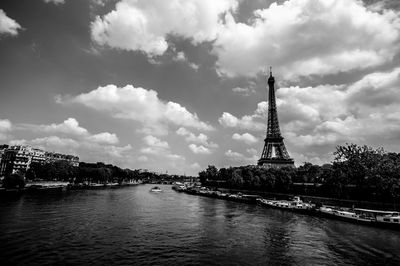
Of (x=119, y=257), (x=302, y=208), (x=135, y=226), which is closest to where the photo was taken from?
(x=119, y=257)

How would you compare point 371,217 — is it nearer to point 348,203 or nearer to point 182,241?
point 348,203

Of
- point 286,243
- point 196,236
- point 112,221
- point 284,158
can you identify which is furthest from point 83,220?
point 284,158

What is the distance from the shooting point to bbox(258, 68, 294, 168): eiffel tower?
13262 centimetres

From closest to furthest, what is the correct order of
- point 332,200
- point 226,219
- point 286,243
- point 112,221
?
point 286,243
point 112,221
point 226,219
point 332,200

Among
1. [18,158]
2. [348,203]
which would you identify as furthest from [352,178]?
[18,158]

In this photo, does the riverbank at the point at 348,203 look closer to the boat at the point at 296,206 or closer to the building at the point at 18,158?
the boat at the point at 296,206

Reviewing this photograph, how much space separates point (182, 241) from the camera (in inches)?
1262

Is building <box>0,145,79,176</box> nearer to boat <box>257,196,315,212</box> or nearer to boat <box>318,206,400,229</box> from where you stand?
boat <box>257,196,315,212</box>

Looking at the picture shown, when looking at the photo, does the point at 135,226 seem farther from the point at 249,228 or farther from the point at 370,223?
the point at 370,223

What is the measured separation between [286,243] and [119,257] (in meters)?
19.5

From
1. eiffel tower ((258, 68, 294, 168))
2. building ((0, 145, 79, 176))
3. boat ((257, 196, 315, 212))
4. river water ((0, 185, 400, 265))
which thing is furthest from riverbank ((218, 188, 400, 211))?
building ((0, 145, 79, 176))

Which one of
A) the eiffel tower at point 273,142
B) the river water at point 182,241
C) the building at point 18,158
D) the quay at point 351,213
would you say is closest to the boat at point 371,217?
the quay at point 351,213

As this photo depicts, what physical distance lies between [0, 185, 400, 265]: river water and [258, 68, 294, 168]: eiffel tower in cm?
8744

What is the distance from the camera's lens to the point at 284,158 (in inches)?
5256
